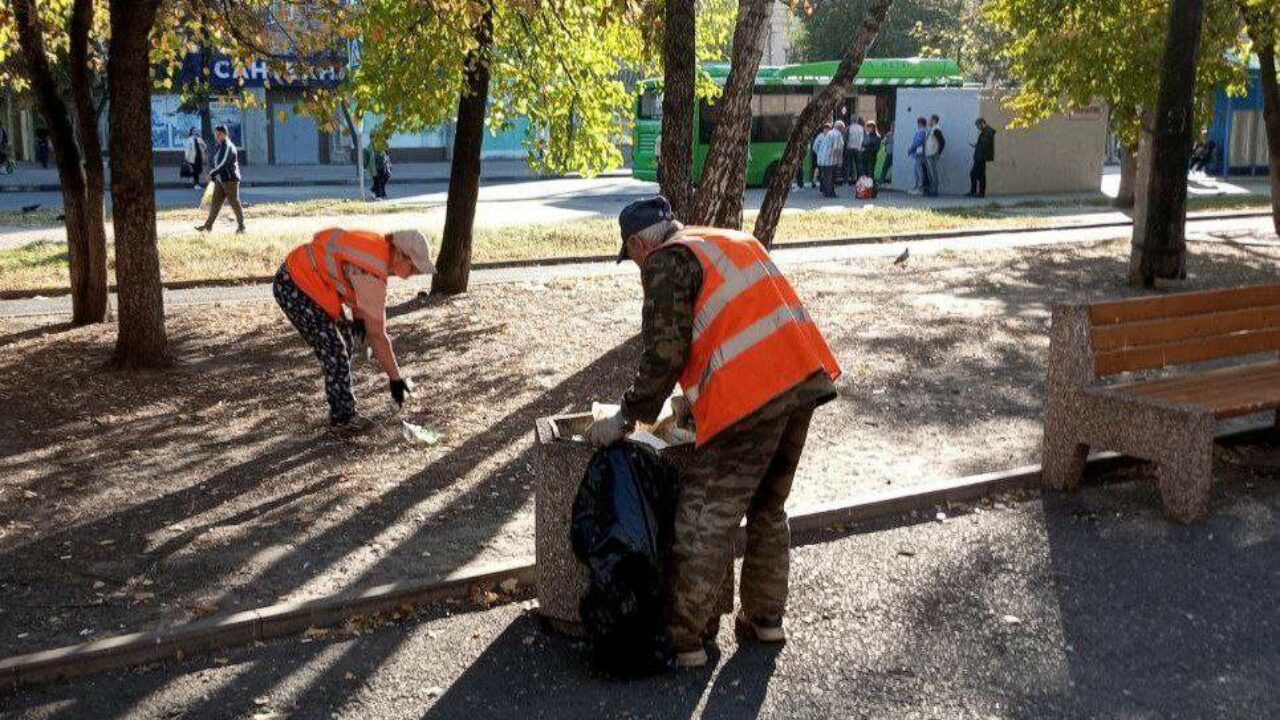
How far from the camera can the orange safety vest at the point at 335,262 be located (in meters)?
7.38

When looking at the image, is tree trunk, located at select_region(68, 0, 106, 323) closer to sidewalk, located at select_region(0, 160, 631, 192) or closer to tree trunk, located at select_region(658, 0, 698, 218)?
tree trunk, located at select_region(658, 0, 698, 218)

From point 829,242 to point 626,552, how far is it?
15151mm

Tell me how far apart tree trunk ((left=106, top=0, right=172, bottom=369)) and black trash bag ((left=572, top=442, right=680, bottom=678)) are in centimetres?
601

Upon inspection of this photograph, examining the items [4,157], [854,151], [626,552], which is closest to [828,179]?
[854,151]

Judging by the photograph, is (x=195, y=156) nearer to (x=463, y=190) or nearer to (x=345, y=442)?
(x=463, y=190)

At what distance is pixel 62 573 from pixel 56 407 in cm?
353

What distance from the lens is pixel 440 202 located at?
29.0 metres

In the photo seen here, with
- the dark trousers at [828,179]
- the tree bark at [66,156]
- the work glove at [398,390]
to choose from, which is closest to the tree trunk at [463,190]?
the tree bark at [66,156]

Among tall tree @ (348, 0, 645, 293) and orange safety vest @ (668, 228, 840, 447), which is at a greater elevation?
tall tree @ (348, 0, 645, 293)

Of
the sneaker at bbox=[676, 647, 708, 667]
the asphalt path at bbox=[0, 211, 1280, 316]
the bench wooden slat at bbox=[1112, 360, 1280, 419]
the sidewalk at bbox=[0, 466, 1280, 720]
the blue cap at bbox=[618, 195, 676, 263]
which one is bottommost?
the sidewalk at bbox=[0, 466, 1280, 720]

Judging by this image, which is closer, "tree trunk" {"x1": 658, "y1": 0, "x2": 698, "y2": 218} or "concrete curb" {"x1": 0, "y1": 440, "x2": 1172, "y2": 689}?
"concrete curb" {"x1": 0, "y1": 440, "x2": 1172, "y2": 689}

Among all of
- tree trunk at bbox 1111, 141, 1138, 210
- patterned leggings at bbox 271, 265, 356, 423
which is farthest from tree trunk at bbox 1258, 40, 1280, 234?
patterned leggings at bbox 271, 265, 356, 423

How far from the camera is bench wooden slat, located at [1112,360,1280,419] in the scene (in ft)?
22.7

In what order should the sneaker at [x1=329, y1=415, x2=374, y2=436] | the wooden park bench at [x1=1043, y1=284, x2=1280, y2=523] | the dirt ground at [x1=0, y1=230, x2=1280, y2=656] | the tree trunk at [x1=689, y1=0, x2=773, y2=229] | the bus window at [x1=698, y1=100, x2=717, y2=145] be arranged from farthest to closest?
1. the bus window at [x1=698, y1=100, x2=717, y2=145]
2. the tree trunk at [x1=689, y1=0, x2=773, y2=229]
3. the sneaker at [x1=329, y1=415, x2=374, y2=436]
4. the wooden park bench at [x1=1043, y1=284, x2=1280, y2=523]
5. the dirt ground at [x1=0, y1=230, x2=1280, y2=656]
